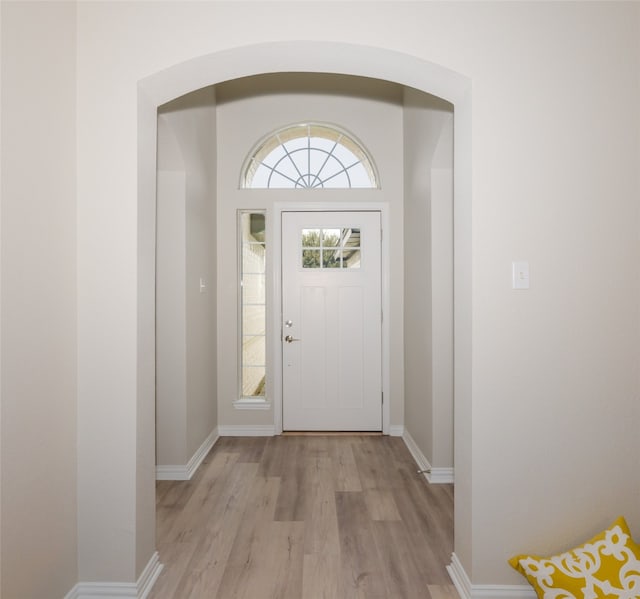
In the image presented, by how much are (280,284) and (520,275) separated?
245 centimetres

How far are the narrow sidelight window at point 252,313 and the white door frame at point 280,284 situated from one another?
0.41 feet

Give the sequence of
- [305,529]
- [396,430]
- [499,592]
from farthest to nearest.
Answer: [396,430] < [305,529] < [499,592]

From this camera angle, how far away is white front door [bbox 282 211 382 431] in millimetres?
3951

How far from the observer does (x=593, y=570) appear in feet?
5.34

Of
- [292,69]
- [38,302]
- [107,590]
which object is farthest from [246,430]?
[292,69]

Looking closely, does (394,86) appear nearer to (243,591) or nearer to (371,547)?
(371,547)

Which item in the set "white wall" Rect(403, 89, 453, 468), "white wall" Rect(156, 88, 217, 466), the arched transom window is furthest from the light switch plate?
the arched transom window

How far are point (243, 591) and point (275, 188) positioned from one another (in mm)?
3058

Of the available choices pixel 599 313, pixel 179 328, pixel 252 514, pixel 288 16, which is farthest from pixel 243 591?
pixel 288 16

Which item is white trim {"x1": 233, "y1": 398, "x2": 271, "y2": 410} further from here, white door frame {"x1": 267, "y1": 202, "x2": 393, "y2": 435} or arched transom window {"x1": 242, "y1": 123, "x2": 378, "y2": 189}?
arched transom window {"x1": 242, "y1": 123, "x2": 378, "y2": 189}

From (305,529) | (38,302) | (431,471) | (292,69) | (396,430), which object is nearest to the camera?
(38,302)

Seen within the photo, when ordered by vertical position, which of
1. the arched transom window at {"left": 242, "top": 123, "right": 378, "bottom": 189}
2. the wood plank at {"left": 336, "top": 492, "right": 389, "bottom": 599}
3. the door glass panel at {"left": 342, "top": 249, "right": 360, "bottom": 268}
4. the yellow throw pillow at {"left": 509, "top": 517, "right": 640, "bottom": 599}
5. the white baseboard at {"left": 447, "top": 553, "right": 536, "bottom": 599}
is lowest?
the wood plank at {"left": 336, "top": 492, "right": 389, "bottom": 599}

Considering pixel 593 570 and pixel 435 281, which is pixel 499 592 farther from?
pixel 435 281

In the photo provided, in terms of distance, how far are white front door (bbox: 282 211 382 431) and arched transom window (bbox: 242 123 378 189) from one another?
1.00 feet
